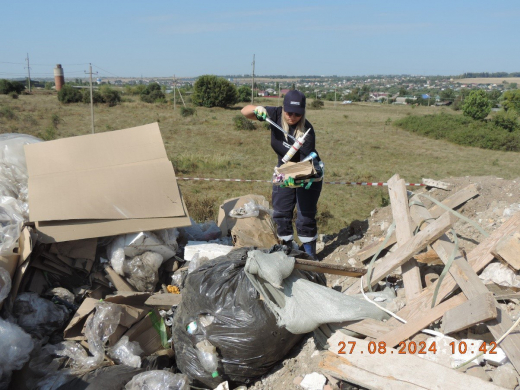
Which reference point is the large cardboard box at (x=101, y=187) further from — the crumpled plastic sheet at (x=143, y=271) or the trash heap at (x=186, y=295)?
the crumpled plastic sheet at (x=143, y=271)

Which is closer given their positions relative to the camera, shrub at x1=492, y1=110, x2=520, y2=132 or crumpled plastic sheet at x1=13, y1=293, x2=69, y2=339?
crumpled plastic sheet at x1=13, y1=293, x2=69, y2=339

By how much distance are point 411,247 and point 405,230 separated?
0.27m

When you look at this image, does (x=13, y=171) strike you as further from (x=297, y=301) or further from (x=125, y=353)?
(x=297, y=301)

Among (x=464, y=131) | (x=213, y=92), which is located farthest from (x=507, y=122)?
(x=213, y=92)

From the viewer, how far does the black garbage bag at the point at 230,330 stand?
2553 mm

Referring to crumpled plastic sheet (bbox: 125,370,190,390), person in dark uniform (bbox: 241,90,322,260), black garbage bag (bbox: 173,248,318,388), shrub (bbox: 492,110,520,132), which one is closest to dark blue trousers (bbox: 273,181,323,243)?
person in dark uniform (bbox: 241,90,322,260)

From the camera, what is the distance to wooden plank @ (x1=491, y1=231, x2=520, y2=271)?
2.58 m

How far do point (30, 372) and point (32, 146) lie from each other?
1.93 meters

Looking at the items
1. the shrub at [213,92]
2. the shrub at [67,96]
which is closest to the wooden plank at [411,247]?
the shrub at [67,96]

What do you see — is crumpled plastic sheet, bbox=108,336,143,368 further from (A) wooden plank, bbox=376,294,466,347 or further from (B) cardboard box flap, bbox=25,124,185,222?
(A) wooden plank, bbox=376,294,466,347

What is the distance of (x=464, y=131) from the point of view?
19.7 meters

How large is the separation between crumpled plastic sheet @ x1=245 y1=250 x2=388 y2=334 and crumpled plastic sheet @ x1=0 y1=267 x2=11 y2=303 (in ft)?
5.10

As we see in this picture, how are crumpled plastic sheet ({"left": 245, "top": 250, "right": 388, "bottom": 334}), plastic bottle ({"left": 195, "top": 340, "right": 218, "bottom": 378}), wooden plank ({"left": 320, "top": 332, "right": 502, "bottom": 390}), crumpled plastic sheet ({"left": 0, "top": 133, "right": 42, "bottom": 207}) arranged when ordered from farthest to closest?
crumpled plastic sheet ({"left": 0, "top": 133, "right": 42, "bottom": 207}) → plastic bottle ({"left": 195, "top": 340, "right": 218, "bottom": 378}) → crumpled plastic sheet ({"left": 245, "top": 250, "right": 388, "bottom": 334}) → wooden plank ({"left": 320, "top": 332, "right": 502, "bottom": 390})

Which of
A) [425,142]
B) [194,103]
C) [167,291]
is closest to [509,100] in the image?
[425,142]
